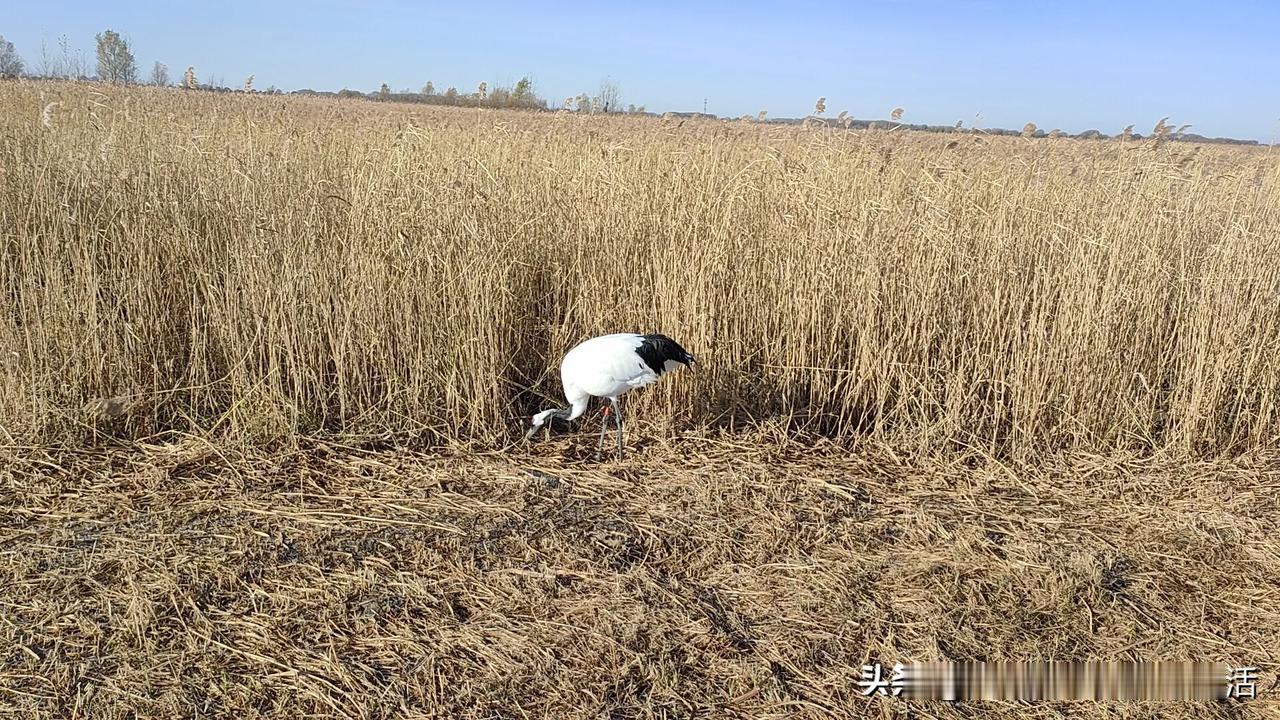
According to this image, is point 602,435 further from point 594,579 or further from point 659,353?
point 594,579

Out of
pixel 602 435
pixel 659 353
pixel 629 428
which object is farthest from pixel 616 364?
pixel 629 428

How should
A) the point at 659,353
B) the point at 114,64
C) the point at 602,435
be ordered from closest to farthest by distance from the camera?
1. the point at 659,353
2. the point at 602,435
3. the point at 114,64

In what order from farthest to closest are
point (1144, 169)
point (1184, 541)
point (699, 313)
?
point (1144, 169) < point (699, 313) < point (1184, 541)

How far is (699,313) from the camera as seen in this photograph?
3270 mm

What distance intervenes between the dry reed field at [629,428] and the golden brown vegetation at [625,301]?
2 centimetres

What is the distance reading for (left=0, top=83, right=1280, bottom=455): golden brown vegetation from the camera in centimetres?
302

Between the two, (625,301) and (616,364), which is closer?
(616,364)

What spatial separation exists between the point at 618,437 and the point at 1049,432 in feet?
5.44

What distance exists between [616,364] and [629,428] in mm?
564

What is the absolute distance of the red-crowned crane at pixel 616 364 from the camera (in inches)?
107

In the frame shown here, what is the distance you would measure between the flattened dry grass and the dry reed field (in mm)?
12

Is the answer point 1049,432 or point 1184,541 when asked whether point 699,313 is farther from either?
point 1184,541

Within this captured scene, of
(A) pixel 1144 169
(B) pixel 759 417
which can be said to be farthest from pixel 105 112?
(A) pixel 1144 169

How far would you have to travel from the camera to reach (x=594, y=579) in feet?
7.29
